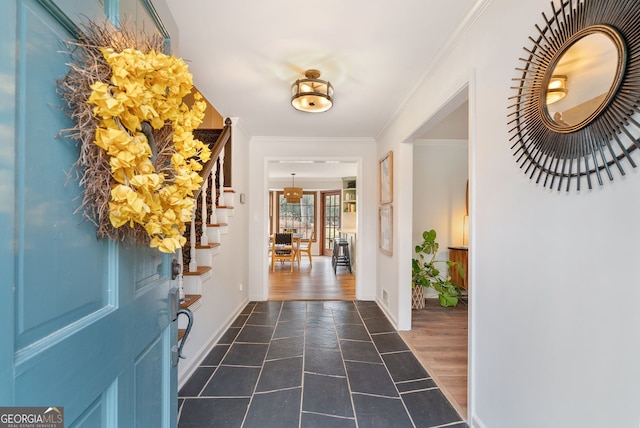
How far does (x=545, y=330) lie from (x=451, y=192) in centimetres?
333

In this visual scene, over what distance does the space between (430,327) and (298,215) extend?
21.9 ft

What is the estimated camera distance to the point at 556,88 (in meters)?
1.03

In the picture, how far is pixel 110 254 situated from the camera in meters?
0.74

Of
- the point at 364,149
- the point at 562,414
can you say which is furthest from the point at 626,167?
the point at 364,149

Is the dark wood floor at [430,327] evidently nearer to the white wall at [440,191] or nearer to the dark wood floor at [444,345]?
the dark wood floor at [444,345]

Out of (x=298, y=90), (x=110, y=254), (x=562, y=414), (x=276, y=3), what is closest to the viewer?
(x=110, y=254)

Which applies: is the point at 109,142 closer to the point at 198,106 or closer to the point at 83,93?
the point at 83,93

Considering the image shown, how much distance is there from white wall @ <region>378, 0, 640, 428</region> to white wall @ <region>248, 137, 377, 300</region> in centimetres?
226

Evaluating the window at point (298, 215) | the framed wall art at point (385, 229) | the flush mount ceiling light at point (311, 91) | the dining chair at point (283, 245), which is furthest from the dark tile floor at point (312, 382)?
the window at point (298, 215)

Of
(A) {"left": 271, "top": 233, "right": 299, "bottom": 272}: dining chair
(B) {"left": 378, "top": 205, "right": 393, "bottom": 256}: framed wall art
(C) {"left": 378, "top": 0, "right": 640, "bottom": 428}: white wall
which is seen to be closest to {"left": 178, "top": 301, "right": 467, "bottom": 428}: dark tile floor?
(C) {"left": 378, "top": 0, "right": 640, "bottom": 428}: white wall

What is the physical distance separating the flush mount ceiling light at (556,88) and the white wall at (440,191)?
3109 millimetres

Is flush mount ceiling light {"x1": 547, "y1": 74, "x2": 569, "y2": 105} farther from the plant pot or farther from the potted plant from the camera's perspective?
the plant pot

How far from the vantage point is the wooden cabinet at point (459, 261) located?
12.1 feet

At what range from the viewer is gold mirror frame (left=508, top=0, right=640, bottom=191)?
804 mm
